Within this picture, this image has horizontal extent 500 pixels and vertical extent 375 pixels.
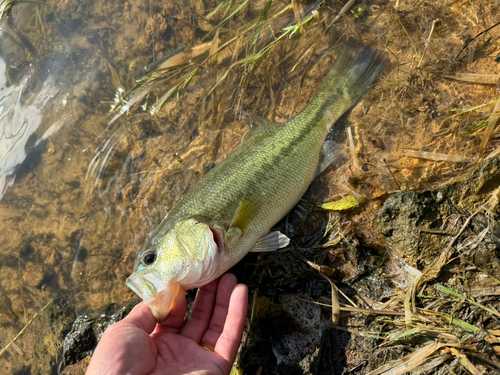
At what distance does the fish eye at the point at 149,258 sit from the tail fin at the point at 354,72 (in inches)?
101

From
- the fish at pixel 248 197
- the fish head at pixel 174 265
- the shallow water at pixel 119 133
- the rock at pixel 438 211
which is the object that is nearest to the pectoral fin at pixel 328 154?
the fish at pixel 248 197

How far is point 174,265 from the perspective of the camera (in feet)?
9.32

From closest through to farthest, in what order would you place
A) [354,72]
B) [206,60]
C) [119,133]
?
[354,72] → [206,60] → [119,133]

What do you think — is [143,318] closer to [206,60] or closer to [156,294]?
[156,294]

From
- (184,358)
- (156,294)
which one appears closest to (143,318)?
(156,294)

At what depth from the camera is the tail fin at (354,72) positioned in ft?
12.4

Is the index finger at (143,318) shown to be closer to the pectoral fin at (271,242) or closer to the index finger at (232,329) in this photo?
the index finger at (232,329)

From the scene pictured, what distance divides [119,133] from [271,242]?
119 inches

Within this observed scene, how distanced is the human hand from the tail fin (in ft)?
8.05

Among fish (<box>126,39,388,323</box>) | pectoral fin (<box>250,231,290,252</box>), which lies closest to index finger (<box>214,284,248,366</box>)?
fish (<box>126,39,388,323</box>)

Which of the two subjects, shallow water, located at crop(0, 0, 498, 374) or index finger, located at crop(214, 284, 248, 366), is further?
shallow water, located at crop(0, 0, 498, 374)

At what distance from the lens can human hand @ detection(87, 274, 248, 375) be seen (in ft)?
8.59

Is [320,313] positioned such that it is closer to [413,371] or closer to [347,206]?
[413,371]

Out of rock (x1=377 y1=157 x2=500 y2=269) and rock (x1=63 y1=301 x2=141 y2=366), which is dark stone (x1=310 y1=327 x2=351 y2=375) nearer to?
rock (x1=377 y1=157 x2=500 y2=269)
